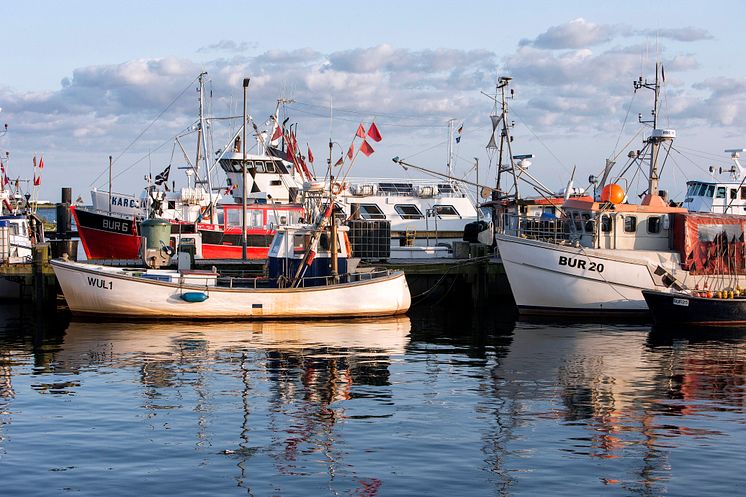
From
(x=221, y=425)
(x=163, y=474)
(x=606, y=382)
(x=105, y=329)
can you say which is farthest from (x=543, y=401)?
(x=105, y=329)

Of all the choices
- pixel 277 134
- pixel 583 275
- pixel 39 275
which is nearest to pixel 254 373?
pixel 583 275

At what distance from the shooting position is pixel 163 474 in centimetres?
1491

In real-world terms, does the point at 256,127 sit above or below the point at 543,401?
above

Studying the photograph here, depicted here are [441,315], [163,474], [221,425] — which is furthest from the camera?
[441,315]

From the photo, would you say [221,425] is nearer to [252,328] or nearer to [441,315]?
[252,328]

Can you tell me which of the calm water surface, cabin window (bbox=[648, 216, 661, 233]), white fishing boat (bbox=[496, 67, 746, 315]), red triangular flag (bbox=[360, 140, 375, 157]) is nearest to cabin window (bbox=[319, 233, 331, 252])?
red triangular flag (bbox=[360, 140, 375, 157])

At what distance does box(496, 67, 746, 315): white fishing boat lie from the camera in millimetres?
35000

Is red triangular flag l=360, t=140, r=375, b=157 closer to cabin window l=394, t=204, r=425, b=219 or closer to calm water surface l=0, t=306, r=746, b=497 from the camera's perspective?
calm water surface l=0, t=306, r=746, b=497

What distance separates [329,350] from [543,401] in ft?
26.8

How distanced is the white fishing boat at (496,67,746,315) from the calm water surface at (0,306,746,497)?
3.96m

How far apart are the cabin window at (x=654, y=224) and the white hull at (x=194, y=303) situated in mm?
10082

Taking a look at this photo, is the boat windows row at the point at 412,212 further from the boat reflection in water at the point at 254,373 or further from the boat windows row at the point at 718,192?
the boat reflection in water at the point at 254,373

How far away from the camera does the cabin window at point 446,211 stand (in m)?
62.5

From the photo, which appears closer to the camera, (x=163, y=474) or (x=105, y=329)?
(x=163, y=474)
